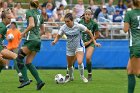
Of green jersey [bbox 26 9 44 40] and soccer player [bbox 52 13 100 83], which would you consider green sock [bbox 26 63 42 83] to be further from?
soccer player [bbox 52 13 100 83]

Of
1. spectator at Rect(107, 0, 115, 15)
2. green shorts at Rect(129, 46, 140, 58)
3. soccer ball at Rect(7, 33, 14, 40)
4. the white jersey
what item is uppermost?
green shorts at Rect(129, 46, 140, 58)

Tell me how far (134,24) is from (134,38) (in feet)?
1.03

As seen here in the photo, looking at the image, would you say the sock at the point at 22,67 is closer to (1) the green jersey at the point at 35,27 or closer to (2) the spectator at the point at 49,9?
(1) the green jersey at the point at 35,27

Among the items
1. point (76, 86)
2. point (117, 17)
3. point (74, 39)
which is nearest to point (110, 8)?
point (117, 17)

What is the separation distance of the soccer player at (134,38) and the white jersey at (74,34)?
427 cm

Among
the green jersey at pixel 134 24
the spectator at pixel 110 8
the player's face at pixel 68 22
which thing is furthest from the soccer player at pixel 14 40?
the green jersey at pixel 134 24

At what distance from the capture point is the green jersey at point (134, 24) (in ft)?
39.8

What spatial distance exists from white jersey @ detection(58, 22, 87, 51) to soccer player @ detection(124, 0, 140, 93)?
14.0 ft

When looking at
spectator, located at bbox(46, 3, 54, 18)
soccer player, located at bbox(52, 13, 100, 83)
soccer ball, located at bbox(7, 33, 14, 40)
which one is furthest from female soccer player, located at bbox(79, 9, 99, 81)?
spectator, located at bbox(46, 3, 54, 18)

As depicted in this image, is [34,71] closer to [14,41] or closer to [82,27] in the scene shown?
[82,27]

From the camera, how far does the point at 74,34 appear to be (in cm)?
1669

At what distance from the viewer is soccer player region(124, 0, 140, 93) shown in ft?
39.8

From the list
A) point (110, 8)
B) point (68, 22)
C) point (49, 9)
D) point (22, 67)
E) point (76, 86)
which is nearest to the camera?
point (22, 67)

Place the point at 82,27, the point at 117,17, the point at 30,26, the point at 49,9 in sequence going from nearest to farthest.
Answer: the point at 30,26 < the point at 82,27 < the point at 117,17 < the point at 49,9
